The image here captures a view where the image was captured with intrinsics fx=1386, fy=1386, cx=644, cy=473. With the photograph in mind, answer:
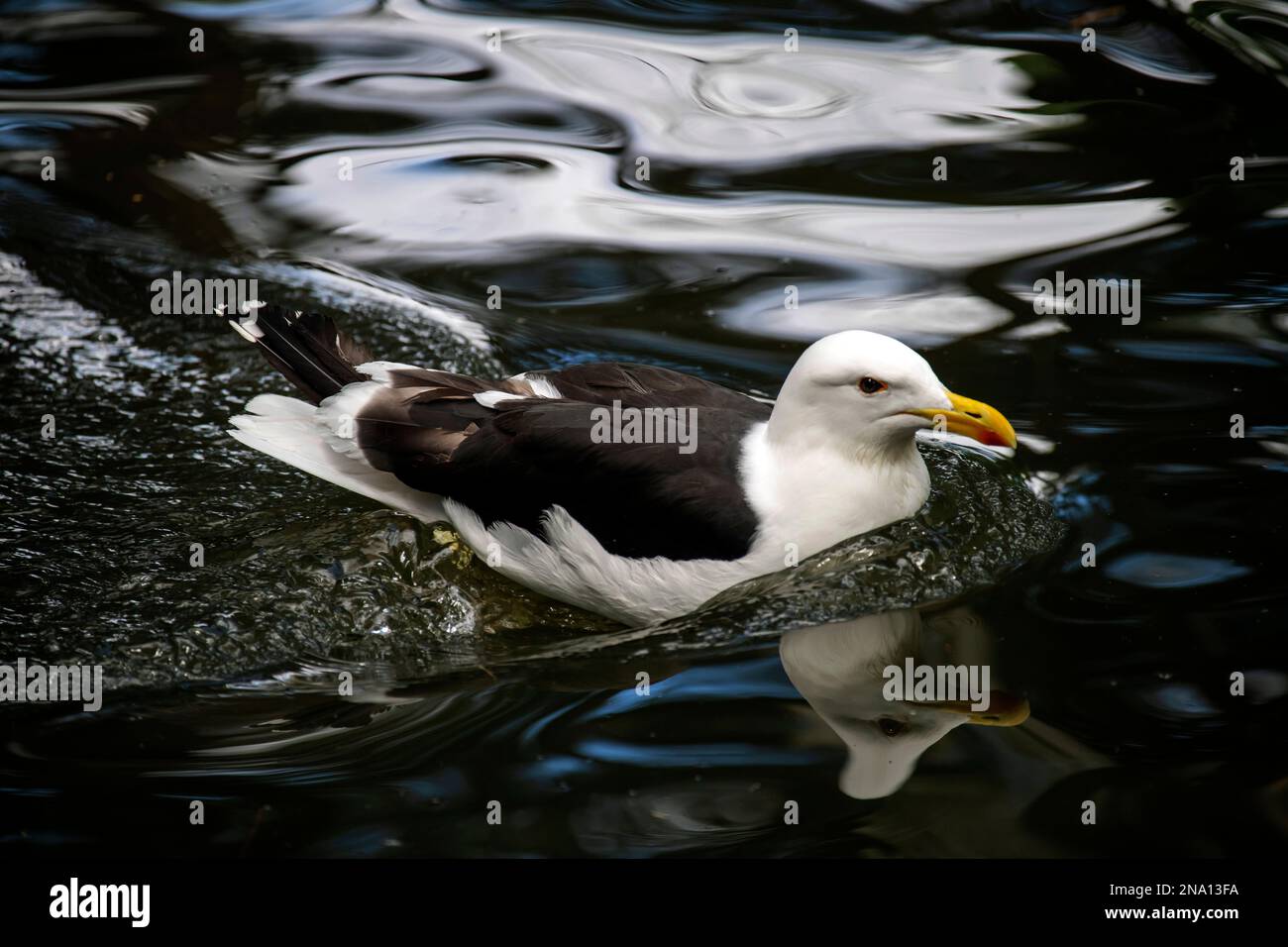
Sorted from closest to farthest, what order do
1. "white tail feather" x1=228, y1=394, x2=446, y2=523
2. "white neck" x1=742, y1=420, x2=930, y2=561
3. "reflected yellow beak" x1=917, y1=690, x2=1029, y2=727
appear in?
"reflected yellow beak" x1=917, y1=690, x2=1029, y2=727 < "white neck" x1=742, y1=420, x2=930, y2=561 < "white tail feather" x1=228, y1=394, x2=446, y2=523

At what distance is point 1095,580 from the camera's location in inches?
189

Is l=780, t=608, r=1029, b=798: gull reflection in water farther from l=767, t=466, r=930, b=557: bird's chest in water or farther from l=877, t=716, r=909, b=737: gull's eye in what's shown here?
l=767, t=466, r=930, b=557: bird's chest in water

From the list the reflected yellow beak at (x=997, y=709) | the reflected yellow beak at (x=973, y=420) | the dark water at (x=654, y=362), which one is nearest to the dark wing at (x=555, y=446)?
the dark water at (x=654, y=362)

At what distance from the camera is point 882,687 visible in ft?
14.2

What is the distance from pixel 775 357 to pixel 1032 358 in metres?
1.15

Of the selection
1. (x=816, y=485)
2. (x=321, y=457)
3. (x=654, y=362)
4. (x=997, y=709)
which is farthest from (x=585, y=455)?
(x=654, y=362)

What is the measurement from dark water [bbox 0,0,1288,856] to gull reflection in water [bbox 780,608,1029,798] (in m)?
0.02

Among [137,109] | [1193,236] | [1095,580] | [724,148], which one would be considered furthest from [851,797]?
[137,109]

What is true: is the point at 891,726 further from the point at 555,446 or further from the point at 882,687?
the point at 555,446

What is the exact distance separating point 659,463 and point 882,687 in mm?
1021

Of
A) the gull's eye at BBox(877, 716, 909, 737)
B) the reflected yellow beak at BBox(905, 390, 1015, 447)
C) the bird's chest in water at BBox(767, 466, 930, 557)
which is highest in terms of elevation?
the reflected yellow beak at BBox(905, 390, 1015, 447)

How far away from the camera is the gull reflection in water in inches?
156

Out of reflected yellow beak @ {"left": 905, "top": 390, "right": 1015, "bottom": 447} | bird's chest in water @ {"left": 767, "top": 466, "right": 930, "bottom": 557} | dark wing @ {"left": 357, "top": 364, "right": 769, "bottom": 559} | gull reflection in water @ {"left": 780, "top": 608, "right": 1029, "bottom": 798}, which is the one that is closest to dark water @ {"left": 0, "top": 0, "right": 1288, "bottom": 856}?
gull reflection in water @ {"left": 780, "top": 608, "right": 1029, "bottom": 798}
